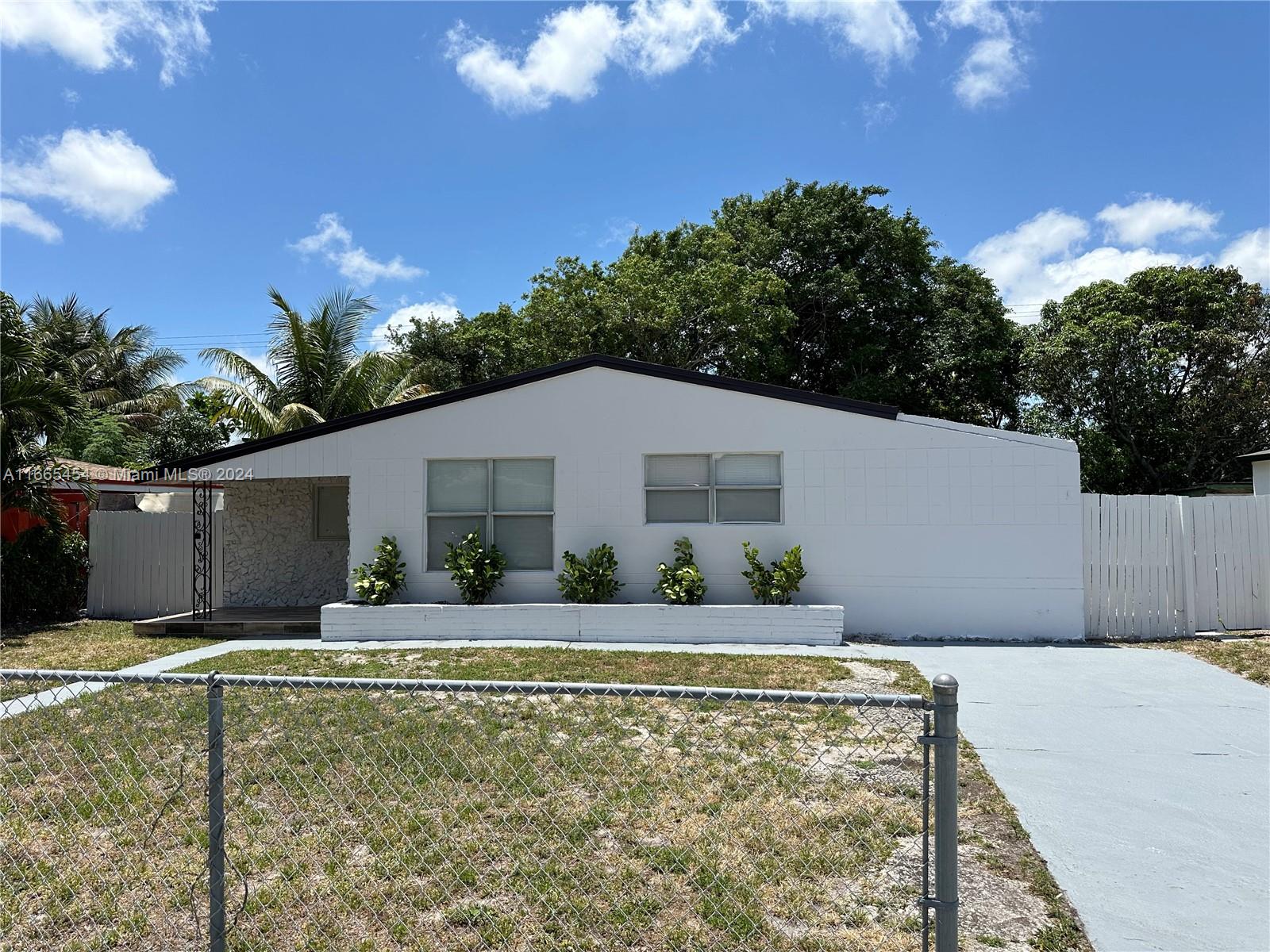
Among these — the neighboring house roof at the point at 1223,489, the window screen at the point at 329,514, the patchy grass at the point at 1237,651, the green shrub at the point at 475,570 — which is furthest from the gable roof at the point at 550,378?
the neighboring house roof at the point at 1223,489

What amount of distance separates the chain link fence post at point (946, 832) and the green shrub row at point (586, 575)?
7990mm

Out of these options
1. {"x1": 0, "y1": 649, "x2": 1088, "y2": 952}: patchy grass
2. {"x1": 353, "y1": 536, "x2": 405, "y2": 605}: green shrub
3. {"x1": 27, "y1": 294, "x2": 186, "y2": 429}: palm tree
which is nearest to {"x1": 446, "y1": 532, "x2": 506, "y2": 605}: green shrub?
{"x1": 353, "y1": 536, "x2": 405, "y2": 605}: green shrub

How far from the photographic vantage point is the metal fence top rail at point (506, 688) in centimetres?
256

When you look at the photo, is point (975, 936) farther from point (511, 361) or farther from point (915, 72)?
point (511, 361)

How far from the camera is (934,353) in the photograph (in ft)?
80.1

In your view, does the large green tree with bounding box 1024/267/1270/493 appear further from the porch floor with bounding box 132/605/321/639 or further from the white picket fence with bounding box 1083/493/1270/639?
the porch floor with bounding box 132/605/321/639

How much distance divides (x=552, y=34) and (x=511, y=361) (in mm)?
12207

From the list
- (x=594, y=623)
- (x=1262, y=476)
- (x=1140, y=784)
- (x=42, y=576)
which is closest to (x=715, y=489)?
(x=594, y=623)

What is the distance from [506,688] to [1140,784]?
14.0ft

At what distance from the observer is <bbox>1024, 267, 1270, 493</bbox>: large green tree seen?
1981 cm

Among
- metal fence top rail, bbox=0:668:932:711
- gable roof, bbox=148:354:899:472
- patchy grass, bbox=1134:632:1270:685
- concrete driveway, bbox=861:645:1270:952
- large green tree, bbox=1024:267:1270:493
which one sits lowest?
concrete driveway, bbox=861:645:1270:952

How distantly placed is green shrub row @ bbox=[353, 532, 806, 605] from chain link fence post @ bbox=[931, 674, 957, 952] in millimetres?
7990

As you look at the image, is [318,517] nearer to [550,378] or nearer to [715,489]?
[550,378]

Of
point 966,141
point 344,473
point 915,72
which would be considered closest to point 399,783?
point 344,473
